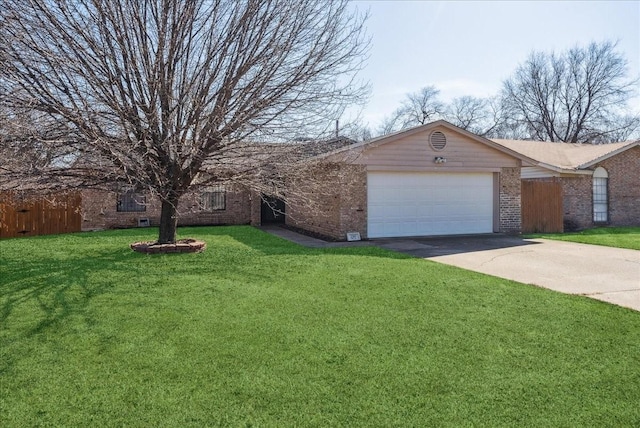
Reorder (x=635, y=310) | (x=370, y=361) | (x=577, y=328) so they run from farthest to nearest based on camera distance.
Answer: (x=635, y=310) → (x=577, y=328) → (x=370, y=361)

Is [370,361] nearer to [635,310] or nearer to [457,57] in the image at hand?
[635,310]

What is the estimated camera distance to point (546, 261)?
9.16m

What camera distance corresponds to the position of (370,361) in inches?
154

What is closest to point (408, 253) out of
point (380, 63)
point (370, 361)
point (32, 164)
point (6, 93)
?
point (380, 63)

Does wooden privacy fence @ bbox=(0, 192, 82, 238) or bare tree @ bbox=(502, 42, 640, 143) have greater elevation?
bare tree @ bbox=(502, 42, 640, 143)

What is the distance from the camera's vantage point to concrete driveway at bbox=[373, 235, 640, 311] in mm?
6676

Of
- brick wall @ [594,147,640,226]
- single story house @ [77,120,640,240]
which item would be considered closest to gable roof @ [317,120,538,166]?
single story house @ [77,120,640,240]

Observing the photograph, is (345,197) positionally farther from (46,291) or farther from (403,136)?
(46,291)

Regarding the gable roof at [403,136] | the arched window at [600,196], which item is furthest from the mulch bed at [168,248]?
the arched window at [600,196]

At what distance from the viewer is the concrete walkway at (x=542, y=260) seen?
21.9 ft

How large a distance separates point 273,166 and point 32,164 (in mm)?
4541

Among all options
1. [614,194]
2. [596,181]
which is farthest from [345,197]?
[614,194]

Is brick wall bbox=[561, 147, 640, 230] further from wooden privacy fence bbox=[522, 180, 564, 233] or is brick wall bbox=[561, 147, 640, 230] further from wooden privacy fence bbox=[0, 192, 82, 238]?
wooden privacy fence bbox=[0, 192, 82, 238]

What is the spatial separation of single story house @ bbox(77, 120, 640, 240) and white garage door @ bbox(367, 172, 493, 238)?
0.03 meters
